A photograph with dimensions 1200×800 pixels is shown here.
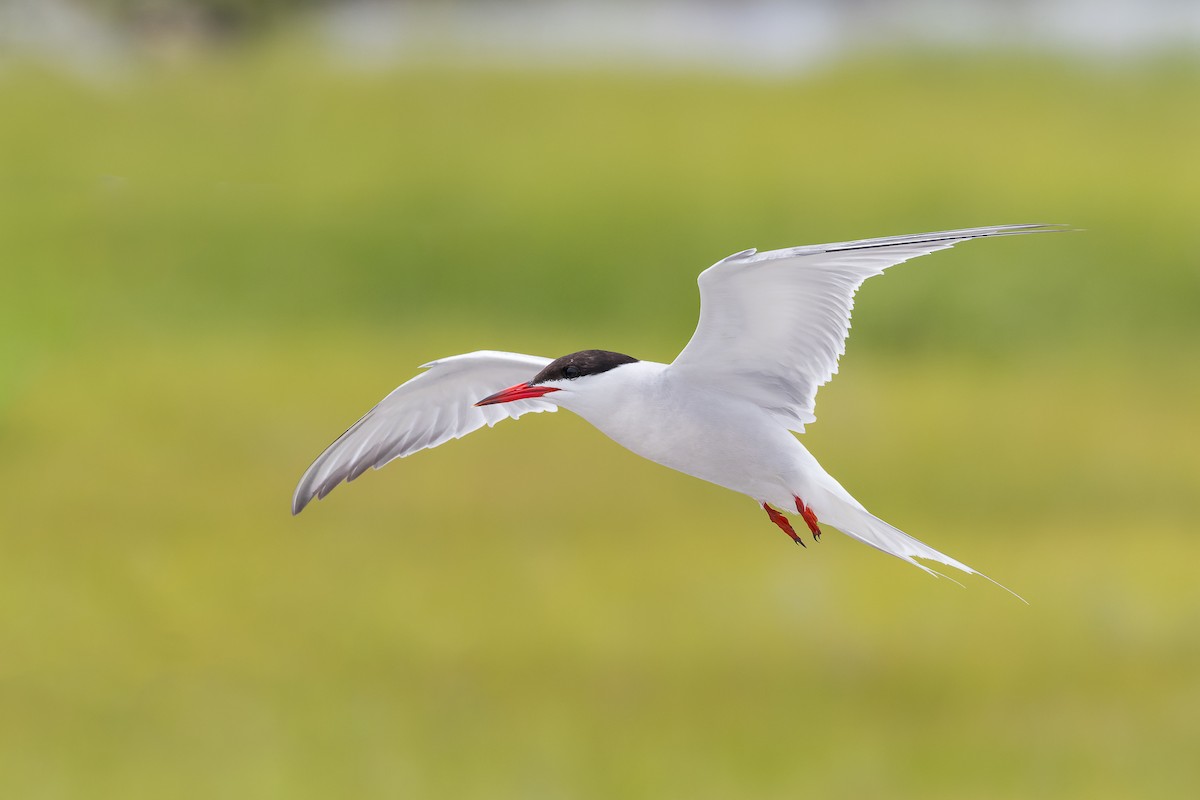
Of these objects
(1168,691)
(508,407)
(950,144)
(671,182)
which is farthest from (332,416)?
(508,407)

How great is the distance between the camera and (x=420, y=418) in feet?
14.9

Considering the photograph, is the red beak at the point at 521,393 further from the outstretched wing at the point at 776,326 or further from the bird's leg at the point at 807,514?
the bird's leg at the point at 807,514

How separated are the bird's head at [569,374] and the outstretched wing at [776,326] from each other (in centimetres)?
15

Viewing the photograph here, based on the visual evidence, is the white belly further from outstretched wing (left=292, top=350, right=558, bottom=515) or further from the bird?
outstretched wing (left=292, top=350, right=558, bottom=515)

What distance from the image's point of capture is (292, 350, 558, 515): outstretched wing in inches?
172

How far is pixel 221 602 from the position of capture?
46.6 ft

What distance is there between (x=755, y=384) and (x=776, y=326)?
14cm


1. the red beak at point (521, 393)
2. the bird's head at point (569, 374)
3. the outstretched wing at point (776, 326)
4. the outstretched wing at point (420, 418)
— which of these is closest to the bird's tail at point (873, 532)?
the outstretched wing at point (776, 326)

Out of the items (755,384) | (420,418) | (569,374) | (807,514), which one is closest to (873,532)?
(807,514)

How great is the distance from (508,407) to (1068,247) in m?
17.5

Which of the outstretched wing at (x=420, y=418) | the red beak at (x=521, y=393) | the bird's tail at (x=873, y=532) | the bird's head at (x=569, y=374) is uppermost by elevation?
the bird's head at (x=569, y=374)

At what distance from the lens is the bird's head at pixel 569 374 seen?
3.55m

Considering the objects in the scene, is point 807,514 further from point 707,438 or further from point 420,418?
point 420,418

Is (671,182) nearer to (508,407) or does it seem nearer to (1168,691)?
(1168,691)
